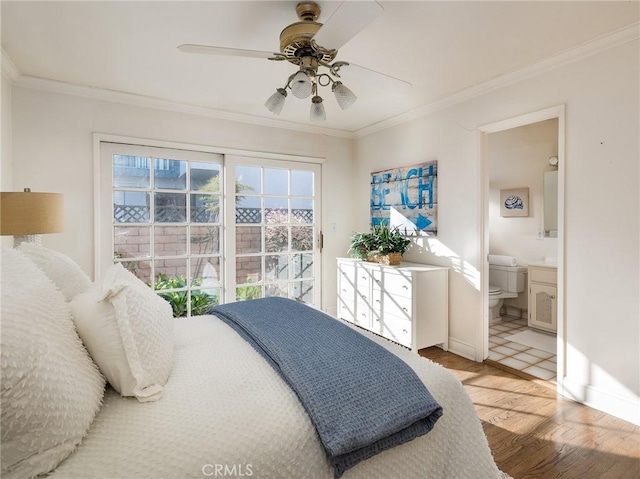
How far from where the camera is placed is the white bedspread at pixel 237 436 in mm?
850

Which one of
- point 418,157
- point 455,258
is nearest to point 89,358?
point 455,258

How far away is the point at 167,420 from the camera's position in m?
0.95

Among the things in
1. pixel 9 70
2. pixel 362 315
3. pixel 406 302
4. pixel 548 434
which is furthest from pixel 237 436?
pixel 9 70

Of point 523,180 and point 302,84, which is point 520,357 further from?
point 302,84

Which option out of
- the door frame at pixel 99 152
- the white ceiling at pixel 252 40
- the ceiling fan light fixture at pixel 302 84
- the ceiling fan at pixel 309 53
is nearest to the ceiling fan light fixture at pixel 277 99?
the ceiling fan at pixel 309 53

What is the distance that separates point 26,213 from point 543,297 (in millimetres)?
4713

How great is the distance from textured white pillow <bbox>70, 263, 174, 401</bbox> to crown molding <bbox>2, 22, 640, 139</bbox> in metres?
2.46

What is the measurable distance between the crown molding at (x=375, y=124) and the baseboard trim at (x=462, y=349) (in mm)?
2284

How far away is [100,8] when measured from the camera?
1889 mm

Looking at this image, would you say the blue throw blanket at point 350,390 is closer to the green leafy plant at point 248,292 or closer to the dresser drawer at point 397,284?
the dresser drawer at point 397,284

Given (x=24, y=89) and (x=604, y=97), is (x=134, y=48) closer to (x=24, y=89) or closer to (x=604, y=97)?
(x=24, y=89)

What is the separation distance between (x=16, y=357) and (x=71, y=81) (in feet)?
9.71

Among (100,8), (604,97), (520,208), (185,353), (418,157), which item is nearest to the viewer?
(185,353)

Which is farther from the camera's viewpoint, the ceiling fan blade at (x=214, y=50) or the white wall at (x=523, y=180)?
the white wall at (x=523, y=180)
